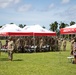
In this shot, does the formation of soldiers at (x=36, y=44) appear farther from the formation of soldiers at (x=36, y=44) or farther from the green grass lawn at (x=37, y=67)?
the green grass lawn at (x=37, y=67)

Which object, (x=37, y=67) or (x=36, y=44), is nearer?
(x=37, y=67)

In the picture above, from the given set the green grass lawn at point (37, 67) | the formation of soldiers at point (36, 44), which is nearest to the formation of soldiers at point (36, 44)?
the formation of soldiers at point (36, 44)

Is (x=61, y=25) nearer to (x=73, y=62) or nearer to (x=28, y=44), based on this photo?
(x=28, y=44)

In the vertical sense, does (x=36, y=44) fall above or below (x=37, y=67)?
above

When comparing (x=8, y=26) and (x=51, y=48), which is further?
(x=51, y=48)

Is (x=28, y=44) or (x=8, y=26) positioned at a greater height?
(x=8, y=26)

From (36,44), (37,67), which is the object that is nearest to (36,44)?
(36,44)

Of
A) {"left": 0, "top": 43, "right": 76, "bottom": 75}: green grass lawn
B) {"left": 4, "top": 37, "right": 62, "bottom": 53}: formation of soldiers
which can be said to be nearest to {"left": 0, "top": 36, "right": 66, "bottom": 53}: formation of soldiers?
{"left": 4, "top": 37, "right": 62, "bottom": 53}: formation of soldiers

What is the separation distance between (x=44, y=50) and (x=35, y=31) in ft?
9.61

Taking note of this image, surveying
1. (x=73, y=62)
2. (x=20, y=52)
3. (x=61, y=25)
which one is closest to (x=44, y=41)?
(x=20, y=52)

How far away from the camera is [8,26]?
29.1 m

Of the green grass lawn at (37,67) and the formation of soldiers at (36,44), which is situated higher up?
the formation of soldiers at (36,44)

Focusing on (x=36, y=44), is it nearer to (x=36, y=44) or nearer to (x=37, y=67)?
(x=36, y=44)

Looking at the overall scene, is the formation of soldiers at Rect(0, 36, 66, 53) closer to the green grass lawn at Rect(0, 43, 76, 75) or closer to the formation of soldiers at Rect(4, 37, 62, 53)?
the formation of soldiers at Rect(4, 37, 62, 53)
